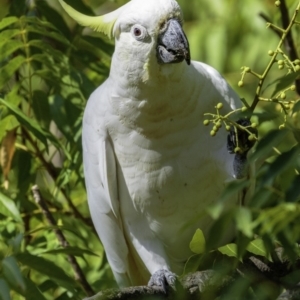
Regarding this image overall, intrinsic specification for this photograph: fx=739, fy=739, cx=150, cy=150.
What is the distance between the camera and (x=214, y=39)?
412 centimetres

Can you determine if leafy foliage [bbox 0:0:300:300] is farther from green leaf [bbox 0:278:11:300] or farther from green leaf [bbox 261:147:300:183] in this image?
green leaf [bbox 261:147:300:183]

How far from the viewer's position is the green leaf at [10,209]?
2402mm

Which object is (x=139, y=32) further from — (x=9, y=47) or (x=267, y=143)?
(x=267, y=143)

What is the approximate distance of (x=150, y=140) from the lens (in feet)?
8.74

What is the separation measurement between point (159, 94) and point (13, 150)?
1.98 ft

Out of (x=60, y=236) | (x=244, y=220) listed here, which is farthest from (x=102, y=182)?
(x=244, y=220)

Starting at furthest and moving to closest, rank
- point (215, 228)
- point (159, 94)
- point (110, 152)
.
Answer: point (110, 152) < point (159, 94) < point (215, 228)

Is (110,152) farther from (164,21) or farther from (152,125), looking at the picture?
(164,21)

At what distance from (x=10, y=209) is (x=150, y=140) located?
57 centimetres

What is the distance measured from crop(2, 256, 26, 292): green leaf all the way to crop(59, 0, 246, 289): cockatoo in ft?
2.75

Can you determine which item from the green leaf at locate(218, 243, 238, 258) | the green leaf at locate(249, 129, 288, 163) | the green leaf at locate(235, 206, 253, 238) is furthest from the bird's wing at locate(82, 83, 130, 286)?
the green leaf at locate(235, 206, 253, 238)

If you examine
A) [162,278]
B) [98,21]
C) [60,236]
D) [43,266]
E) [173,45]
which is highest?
[98,21]

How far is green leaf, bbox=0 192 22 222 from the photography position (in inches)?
94.6

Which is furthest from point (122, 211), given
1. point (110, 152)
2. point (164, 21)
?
point (164, 21)
